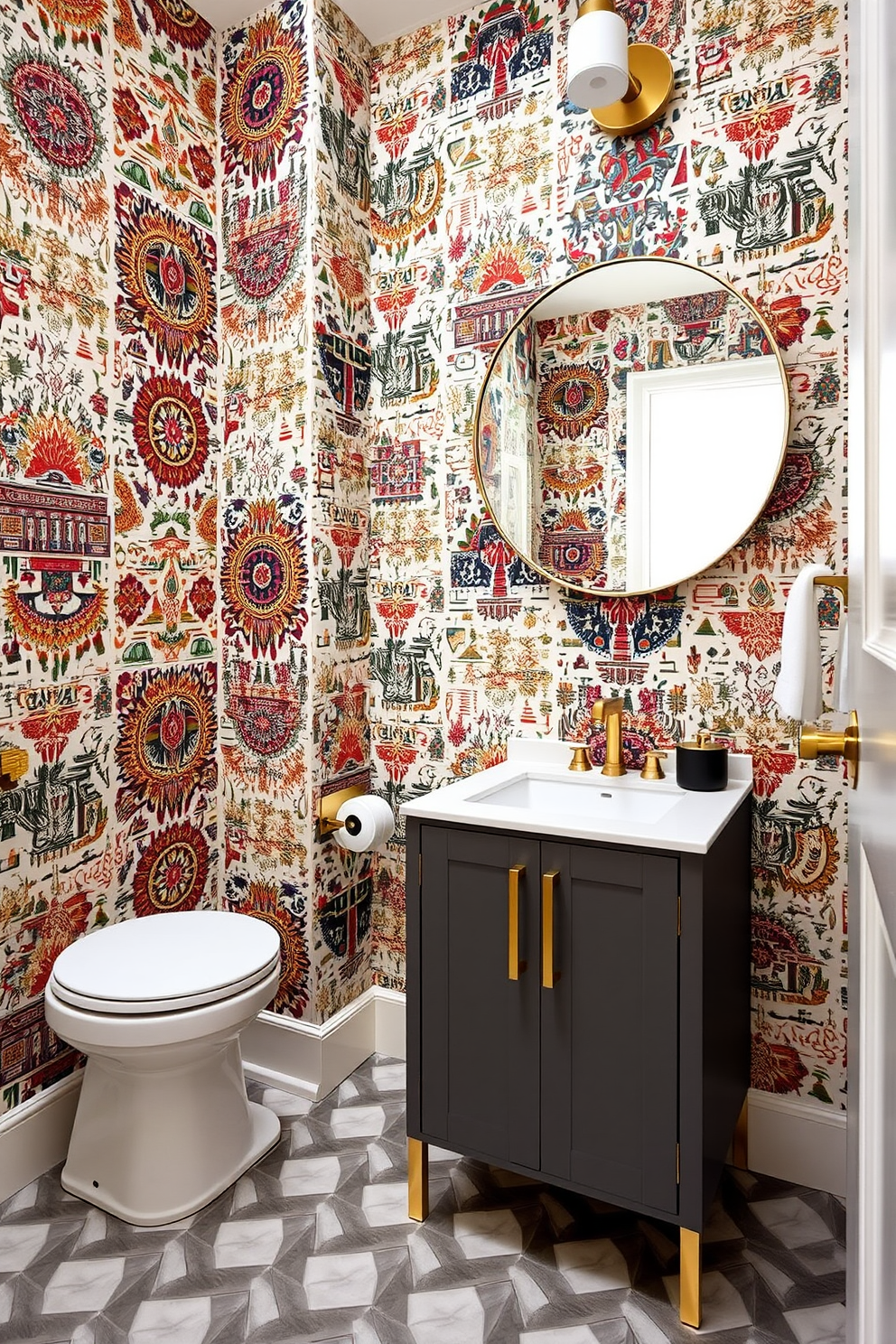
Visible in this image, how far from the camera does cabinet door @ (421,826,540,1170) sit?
149cm

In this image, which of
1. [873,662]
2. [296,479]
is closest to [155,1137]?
[296,479]

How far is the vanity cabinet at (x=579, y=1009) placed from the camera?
53.6 inches

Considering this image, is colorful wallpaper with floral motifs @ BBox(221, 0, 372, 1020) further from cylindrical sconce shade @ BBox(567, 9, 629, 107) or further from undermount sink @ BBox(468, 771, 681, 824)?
cylindrical sconce shade @ BBox(567, 9, 629, 107)

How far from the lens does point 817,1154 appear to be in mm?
1736

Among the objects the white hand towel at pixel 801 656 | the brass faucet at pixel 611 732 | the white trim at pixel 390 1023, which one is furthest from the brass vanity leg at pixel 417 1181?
the white hand towel at pixel 801 656

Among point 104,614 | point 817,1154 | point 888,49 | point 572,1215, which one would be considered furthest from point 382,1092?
point 888,49

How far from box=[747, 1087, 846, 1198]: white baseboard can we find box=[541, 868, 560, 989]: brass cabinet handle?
73 centimetres

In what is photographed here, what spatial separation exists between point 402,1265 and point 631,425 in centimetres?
176

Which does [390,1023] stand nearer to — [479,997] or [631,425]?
[479,997]

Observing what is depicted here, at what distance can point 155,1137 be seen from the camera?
164 centimetres

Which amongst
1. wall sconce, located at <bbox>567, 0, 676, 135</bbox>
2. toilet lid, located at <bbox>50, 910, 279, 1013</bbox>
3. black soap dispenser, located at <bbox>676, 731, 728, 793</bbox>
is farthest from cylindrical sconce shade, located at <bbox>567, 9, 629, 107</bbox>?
toilet lid, located at <bbox>50, 910, 279, 1013</bbox>

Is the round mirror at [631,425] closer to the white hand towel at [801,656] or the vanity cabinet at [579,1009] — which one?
the white hand towel at [801,656]

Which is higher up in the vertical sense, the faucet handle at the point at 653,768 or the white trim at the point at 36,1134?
the faucet handle at the point at 653,768

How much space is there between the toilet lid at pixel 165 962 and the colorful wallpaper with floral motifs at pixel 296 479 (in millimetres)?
321
